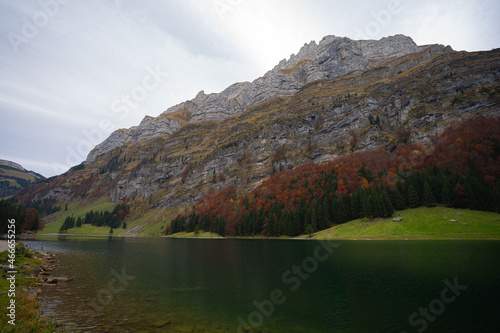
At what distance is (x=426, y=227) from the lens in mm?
76062

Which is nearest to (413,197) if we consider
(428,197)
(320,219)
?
(428,197)

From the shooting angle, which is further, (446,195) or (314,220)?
(314,220)

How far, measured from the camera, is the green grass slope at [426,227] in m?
67.2

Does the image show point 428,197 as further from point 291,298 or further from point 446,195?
point 291,298

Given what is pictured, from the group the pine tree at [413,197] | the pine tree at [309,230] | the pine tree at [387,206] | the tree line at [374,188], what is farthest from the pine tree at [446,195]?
the pine tree at [309,230]

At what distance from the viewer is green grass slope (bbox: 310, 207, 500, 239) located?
67.2m

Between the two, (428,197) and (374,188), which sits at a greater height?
(374,188)

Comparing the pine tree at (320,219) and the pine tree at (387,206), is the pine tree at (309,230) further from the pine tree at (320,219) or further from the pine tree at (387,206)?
the pine tree at (387,206)

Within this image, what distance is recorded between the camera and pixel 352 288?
26594mm

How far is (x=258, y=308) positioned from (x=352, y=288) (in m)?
12.7

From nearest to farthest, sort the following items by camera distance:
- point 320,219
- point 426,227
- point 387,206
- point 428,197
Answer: point 426,227
point 428,197
point 387,206
point 320,219

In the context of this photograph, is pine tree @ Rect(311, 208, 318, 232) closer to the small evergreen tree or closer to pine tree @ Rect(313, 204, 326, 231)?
the small evergreen tree

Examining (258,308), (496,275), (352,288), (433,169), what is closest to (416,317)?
(352,288)

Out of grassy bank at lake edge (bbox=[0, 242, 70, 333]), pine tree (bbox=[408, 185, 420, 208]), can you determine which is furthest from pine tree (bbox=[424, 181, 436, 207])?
grassy bank at lake edge (bbox=[0, 242, 70, 333])
